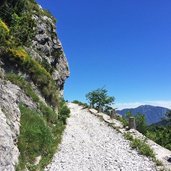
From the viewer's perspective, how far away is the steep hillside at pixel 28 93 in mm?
18469

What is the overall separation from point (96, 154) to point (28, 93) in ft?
31.8

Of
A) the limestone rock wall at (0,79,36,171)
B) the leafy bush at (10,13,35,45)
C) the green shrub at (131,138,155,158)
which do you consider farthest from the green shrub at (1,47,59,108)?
the limestone rock wall at (0,79,36,171)

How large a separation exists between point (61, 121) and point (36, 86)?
4.64 metres

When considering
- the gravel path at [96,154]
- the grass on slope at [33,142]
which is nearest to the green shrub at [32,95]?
the grass on slope at [33,142]

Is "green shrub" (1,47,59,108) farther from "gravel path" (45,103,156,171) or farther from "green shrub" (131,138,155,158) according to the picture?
"green shrub" (131,138,155,158)

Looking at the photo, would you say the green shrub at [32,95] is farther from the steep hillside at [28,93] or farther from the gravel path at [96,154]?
the gravel path at [96,154]

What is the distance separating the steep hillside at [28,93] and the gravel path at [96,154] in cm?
86

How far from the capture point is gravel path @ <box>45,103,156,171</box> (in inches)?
801

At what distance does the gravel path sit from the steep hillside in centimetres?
86

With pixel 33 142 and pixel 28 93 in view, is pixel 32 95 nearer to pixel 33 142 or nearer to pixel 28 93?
pixel 28 93

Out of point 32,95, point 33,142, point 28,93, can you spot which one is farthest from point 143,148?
point 28,93

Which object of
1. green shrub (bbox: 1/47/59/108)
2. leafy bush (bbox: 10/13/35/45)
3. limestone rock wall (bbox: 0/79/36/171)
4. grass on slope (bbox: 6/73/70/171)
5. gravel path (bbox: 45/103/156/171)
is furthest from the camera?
leafy bush (bbox: 10/13/35/45)

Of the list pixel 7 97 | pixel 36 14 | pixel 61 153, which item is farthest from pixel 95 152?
pixel 36 14

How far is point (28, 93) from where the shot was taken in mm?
29984
